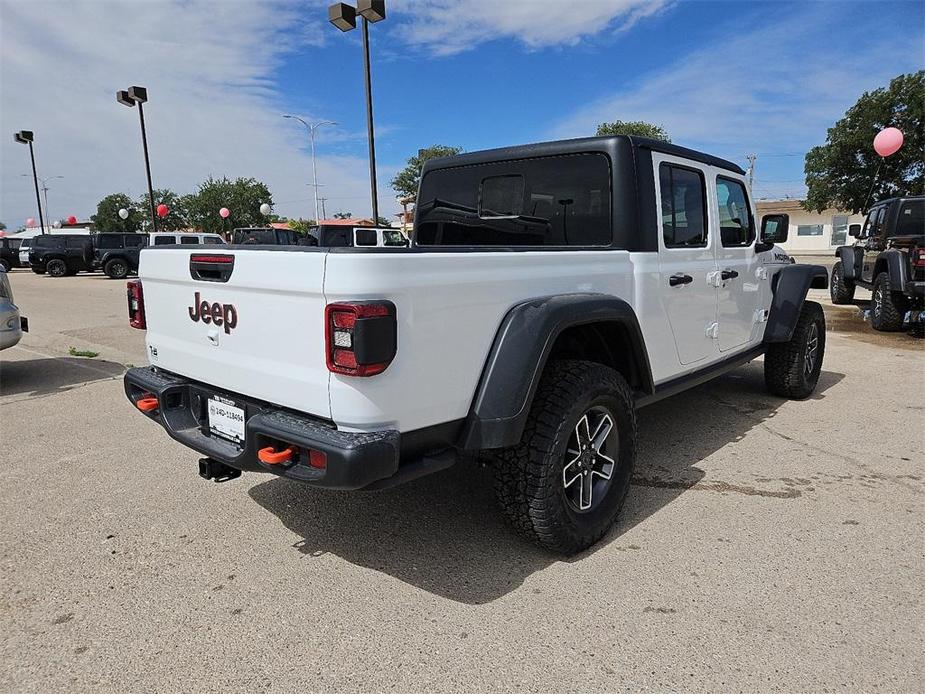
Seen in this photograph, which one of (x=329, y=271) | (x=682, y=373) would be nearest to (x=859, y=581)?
(x=682, y=373)

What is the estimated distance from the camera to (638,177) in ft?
11.1

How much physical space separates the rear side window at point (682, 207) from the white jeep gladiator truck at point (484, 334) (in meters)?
0.02

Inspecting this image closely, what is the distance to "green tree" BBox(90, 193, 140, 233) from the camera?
69188 mm

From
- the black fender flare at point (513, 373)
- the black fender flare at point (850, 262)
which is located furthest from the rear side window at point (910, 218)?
the black fender flare at point (513, 373)

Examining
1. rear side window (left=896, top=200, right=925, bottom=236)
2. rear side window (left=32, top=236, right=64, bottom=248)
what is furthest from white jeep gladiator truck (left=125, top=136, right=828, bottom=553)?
rear side window (left=32, top=236, right=64, bottom=248)

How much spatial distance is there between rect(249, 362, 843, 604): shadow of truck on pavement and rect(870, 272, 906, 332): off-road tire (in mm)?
6082

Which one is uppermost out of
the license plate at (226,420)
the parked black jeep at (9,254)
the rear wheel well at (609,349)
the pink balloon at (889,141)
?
the pink balloon at (889,141)

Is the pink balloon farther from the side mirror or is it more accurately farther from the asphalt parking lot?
the asphalt parking lot

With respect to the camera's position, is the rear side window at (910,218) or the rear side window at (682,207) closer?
the rear side window at (682,207)

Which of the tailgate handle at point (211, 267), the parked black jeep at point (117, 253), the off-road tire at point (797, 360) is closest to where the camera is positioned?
the tailgate handle at point (211, 267)

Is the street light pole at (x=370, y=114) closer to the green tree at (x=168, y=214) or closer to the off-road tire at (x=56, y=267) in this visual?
the off-road tire at (x=56, y=267)

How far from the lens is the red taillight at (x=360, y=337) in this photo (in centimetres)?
214

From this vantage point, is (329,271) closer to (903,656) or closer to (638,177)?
(638,177)

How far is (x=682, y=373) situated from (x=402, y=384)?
2223 mm
